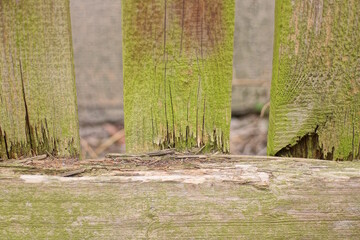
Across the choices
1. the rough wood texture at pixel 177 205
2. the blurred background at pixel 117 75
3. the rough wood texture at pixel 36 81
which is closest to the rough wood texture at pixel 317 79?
the rough wood texture at pixel 177 205

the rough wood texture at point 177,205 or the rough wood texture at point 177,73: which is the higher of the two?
the rough wood texture at point 177,73

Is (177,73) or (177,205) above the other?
(177,73)

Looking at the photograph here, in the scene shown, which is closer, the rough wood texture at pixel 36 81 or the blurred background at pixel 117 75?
the rough wood texture at pixel 36 81

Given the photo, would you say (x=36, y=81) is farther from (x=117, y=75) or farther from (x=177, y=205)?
(x=117, y=75)

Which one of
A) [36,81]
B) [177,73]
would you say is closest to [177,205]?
[177,73]

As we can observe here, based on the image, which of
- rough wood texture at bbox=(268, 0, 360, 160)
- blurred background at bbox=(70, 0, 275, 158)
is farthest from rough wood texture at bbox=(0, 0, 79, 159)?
blurred background at bbox=(70, 0, 275, 158)

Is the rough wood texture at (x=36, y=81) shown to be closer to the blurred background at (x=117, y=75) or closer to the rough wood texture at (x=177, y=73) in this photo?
the rough wood texture at (x=177, y=73)

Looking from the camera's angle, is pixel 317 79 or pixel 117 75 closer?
pixel 317 79
